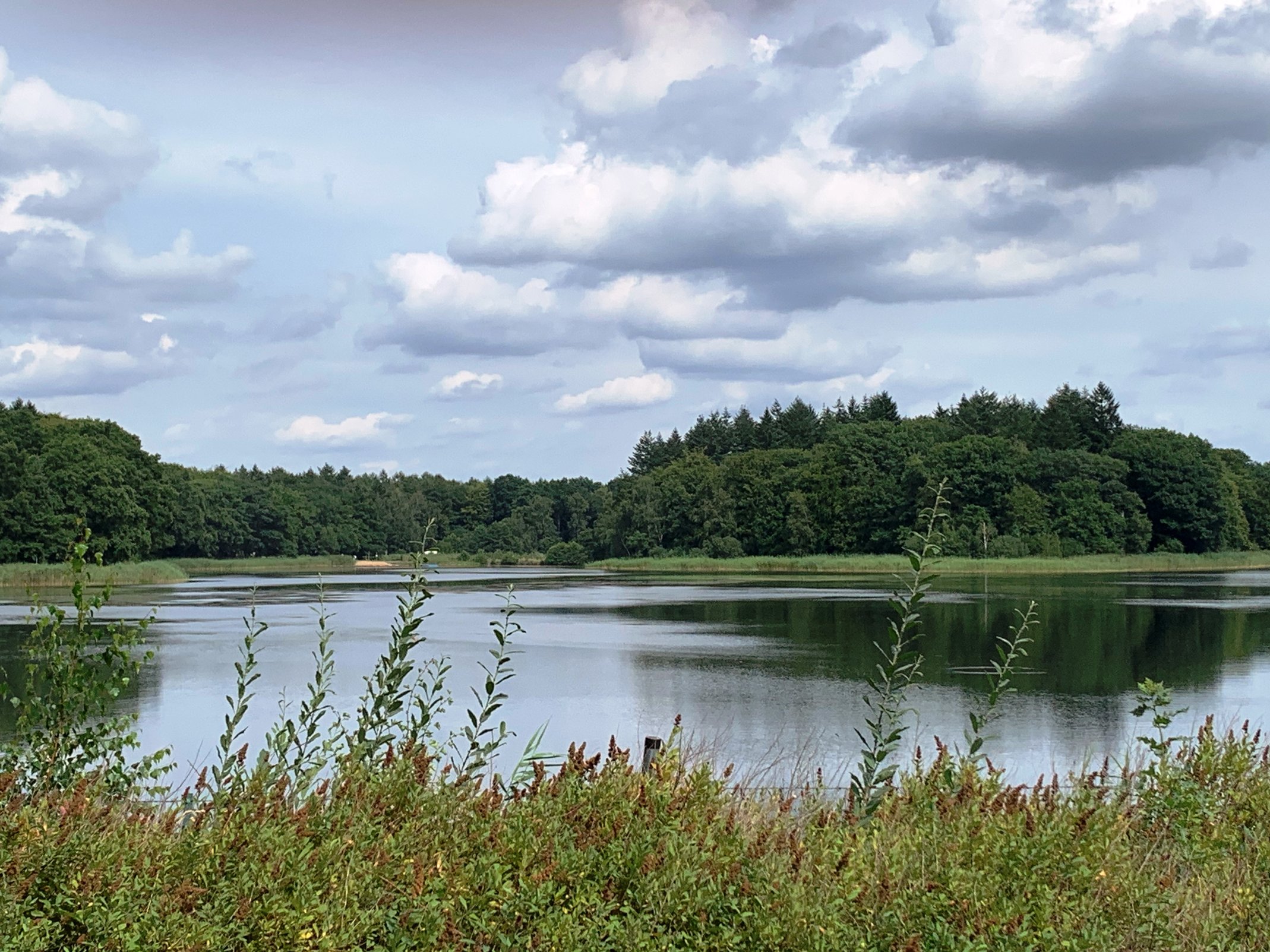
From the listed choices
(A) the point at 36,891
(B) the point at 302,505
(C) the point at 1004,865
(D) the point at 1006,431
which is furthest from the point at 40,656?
(B) the point at 302,505

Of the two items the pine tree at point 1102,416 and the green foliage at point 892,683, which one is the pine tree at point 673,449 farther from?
the green foliage at point 892,683

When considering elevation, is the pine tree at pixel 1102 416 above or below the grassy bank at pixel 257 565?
above

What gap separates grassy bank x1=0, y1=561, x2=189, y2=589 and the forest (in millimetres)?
5784

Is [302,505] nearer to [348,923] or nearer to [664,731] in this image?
[664,731]

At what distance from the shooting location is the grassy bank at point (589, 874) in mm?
4176

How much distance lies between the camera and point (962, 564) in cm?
7881

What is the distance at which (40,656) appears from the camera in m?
7.13

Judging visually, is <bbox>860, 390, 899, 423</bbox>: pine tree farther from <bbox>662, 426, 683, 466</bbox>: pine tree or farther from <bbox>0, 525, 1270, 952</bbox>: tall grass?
<bbox>0, 525, 1270, 952</bbox>: tall grass

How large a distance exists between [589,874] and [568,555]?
4292 inches

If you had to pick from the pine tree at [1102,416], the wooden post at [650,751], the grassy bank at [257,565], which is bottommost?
the grassy bank at [257,565]

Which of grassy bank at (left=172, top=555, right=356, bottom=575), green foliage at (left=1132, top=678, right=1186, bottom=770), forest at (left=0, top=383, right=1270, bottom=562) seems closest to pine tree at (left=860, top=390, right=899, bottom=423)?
forest at (left=0, top=383, right=1270, bottom=562)

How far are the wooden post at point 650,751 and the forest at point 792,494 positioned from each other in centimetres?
6913

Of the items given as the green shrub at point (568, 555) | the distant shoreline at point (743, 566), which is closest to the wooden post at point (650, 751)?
the distant shoreline at point (743, 566)

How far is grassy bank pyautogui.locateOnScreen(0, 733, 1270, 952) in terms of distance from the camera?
418 cm
